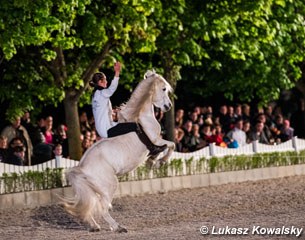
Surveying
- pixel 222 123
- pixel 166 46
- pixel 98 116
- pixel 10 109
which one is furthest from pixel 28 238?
pixel 222 123

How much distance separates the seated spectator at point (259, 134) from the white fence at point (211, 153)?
2.93 ft

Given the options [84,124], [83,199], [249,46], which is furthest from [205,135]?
[83,199]

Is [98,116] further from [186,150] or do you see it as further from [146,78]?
[186,150]

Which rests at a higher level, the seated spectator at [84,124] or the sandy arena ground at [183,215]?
the seated spectator at [84,124]

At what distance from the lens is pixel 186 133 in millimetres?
30594

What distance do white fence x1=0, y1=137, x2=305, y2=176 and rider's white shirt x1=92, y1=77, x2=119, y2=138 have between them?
639 centimetres

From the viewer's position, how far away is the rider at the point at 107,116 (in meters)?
17.9

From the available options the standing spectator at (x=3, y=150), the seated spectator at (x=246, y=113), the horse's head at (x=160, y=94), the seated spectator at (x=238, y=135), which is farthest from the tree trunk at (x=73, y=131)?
the horse's head at (x=160, y=94)

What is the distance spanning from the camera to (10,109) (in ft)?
93.4

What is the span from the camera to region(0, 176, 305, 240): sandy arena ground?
1727 centimetres

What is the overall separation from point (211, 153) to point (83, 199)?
1227 centimetres

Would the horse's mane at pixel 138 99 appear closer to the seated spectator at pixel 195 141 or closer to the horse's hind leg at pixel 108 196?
the horse's hind leg at pixel 108 196

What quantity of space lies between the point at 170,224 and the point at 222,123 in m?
14.4

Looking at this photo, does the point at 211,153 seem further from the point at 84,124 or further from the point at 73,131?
the point at 73,131
